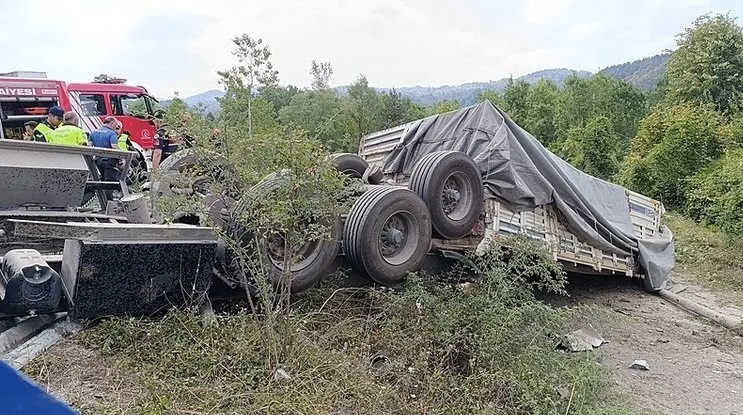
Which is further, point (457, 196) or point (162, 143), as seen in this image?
point (162, 143)

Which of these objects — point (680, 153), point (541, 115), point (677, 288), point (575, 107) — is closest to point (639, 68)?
point (541, 115)

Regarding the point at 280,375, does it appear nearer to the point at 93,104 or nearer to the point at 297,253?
the point at 297,253

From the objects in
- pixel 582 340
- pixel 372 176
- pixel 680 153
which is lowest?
pixel 582 340

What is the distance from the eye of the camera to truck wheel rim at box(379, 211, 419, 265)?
15.9 feet

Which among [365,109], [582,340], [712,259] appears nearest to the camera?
[582,340]

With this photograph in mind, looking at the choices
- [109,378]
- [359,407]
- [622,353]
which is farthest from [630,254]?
[109,378]

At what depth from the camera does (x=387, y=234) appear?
4855 mm

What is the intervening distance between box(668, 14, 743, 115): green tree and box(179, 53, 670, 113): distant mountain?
82.3 inches

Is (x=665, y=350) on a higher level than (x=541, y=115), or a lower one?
lower

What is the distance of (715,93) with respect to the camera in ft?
71.6

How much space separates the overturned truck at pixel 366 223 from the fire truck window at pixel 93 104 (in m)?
9.28

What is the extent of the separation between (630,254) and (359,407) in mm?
4983

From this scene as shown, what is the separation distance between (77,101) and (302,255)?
38.5 feet

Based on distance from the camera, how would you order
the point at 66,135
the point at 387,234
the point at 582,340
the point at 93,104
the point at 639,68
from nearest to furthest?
the point at 387,234, the point at 582,340, the point at 66,135, the point at 93,104, the point at 639,68
